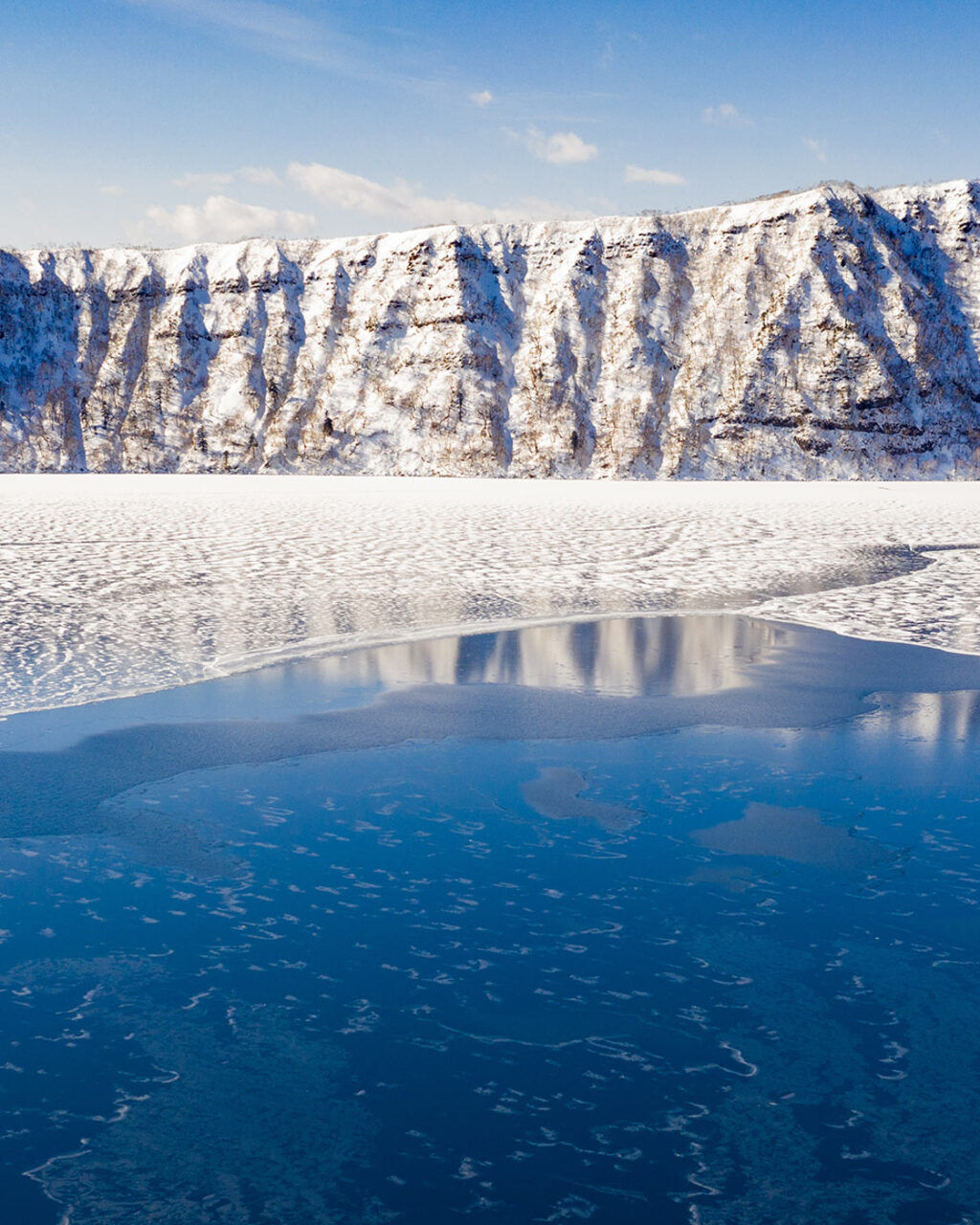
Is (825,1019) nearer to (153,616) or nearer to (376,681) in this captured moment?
(376,681)

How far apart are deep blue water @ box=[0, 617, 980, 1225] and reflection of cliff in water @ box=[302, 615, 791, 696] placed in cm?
125

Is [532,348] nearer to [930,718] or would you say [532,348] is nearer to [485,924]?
[930,718]

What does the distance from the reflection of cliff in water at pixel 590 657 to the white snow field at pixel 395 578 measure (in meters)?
0.46

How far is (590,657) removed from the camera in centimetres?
1043

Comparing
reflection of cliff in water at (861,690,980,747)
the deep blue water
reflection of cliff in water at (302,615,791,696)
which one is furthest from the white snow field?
the deep blue water

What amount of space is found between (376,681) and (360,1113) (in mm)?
5864

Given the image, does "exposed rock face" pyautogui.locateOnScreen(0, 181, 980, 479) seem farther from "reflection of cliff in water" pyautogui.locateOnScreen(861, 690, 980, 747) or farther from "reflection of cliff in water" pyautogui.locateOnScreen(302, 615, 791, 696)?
"reflection of cliff in water" pyautogui.locateOnScreen(861, 690, 980, 747)

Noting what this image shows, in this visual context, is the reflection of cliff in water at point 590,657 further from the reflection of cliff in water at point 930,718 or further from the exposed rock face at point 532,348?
the exposed rock face at point 532,348

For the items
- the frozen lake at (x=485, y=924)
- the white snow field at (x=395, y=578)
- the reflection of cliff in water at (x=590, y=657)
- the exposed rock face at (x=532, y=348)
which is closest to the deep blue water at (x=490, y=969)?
the frozen lake at (x=485, y=924)

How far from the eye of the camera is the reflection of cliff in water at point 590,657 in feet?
30.9

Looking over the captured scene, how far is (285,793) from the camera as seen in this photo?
657cm

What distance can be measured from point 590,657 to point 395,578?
17.1 feet

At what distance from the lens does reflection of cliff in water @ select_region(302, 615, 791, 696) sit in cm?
941

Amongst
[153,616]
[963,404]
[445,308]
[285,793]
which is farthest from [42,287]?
[285,793]
